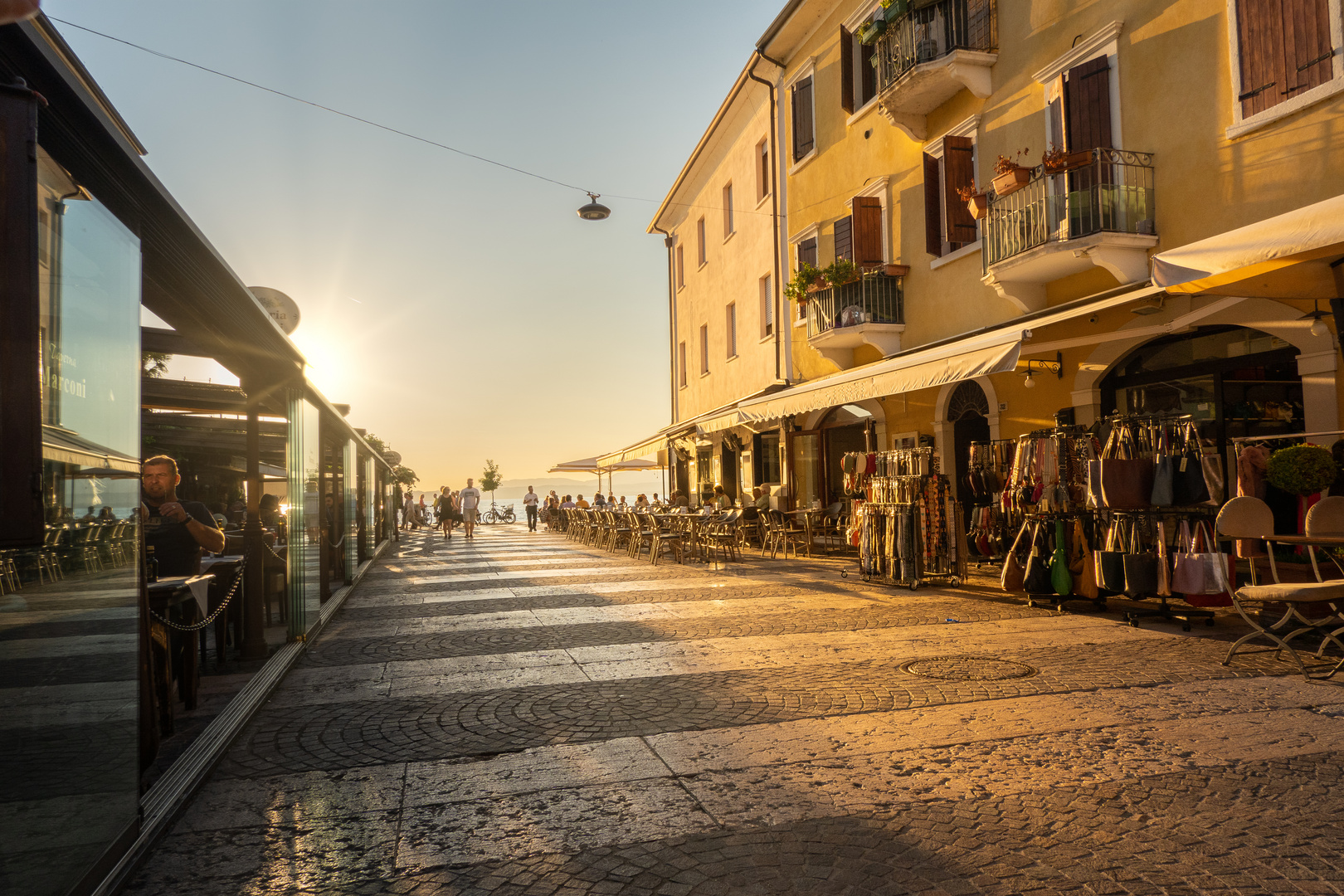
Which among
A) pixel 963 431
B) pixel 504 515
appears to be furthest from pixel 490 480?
pixel 963 431

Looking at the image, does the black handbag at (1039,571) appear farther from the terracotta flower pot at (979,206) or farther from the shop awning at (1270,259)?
the terracotta flower pot at (979,206)

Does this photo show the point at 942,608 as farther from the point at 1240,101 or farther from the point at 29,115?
the point at 29,115

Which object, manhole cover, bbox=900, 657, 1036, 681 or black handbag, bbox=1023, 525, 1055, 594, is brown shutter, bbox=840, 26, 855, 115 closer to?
black handbag, bbox=1023, 525, 1055, 594

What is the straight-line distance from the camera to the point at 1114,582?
25.0ft

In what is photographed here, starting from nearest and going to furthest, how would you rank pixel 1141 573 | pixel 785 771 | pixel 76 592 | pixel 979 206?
1. pixel 76 592
2. pixel 785 771
3. pixel 1141 573
4. pixel 979 206

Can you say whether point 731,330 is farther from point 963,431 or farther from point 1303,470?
point 1303,470

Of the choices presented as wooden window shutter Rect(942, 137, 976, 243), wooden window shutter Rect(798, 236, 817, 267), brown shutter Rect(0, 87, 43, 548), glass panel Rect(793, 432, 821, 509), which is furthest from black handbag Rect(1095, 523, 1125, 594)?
wooden window shutter Rect(798, 236, 817, 267)

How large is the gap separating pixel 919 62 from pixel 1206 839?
12.3 m

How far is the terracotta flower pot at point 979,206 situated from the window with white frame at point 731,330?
12041 mm

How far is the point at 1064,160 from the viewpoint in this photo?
1016 centimetres

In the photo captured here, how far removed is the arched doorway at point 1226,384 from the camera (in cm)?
854

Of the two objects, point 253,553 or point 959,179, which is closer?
point 253,553

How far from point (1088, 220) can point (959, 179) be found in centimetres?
354

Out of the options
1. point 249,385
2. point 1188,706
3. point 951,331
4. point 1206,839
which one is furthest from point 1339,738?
point 951,331
